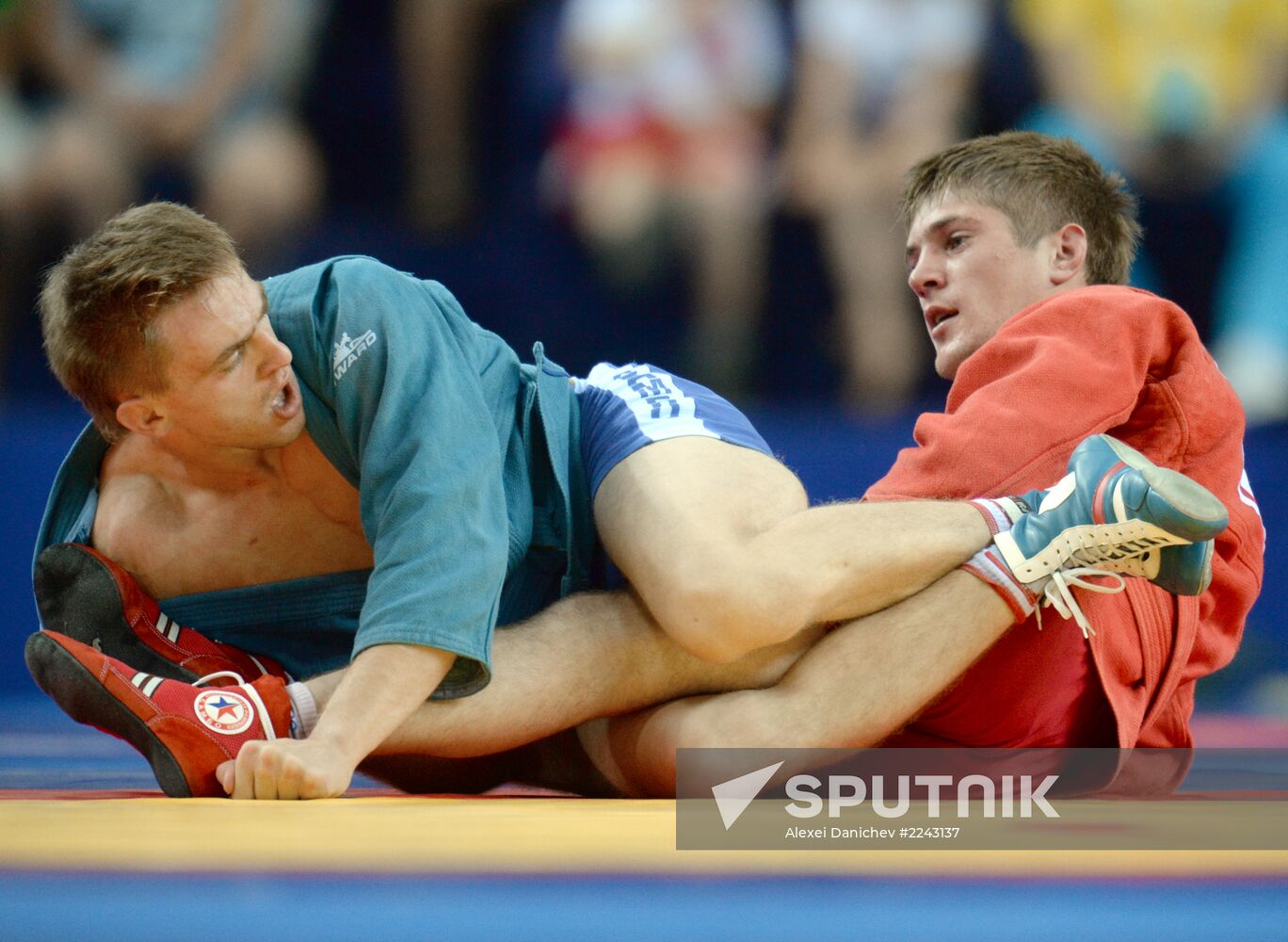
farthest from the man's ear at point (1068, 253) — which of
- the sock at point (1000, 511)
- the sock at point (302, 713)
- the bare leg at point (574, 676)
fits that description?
the sock at point (302, 713)

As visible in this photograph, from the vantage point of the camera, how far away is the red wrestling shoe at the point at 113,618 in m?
2.11

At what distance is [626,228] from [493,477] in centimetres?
278

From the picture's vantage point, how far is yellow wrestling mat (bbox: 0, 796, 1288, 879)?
1.33 m

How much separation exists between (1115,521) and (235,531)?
120cm

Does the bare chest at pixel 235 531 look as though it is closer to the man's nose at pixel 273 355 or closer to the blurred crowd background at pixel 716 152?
the man's nose at pixel 273 355

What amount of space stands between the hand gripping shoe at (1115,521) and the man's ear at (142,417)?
1.11m

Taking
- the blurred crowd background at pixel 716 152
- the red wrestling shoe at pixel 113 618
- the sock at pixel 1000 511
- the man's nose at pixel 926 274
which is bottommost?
the red wrestling shoe at pixel 113 618

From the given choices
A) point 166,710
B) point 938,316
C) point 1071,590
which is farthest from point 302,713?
point 938,316

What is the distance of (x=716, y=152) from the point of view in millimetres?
4535

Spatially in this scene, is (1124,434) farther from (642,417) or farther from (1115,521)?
(642,417)

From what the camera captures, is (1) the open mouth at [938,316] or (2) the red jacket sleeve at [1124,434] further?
(1) the open mouth at [938,316]

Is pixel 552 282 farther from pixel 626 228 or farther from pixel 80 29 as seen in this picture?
pixel 80 29

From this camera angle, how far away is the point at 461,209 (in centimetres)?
494

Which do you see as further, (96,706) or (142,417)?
(142,417)
